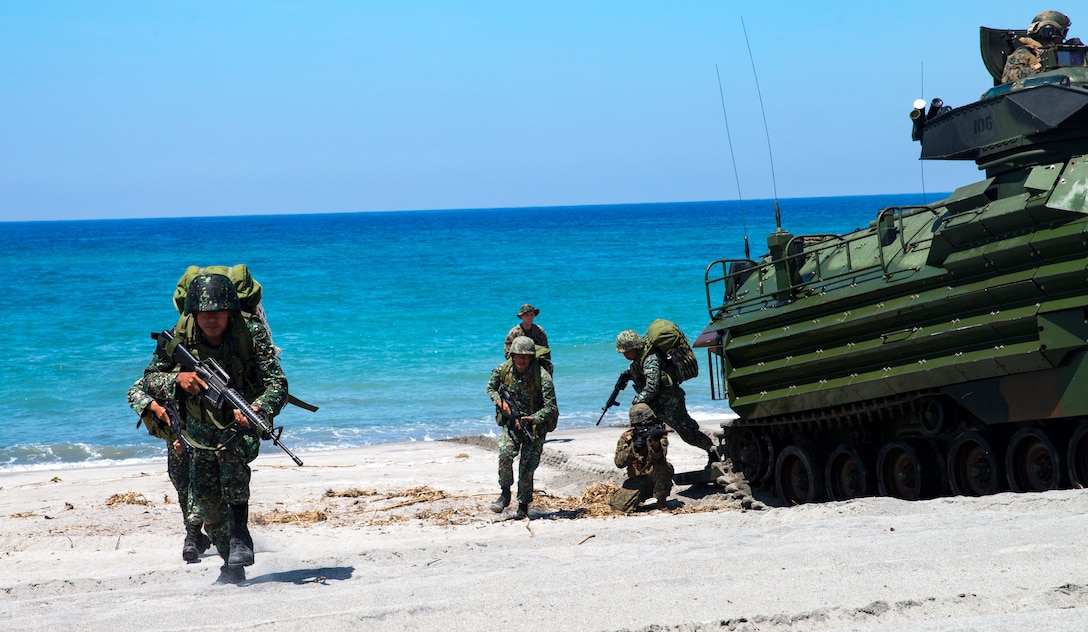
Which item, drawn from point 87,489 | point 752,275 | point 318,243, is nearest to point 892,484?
point 752,275

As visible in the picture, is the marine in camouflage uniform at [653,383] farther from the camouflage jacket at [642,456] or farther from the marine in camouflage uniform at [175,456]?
the marine in camouflage uniform at [175,456]

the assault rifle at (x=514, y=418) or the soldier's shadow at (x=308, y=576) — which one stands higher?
the assault rifle at (x=514, y=418)

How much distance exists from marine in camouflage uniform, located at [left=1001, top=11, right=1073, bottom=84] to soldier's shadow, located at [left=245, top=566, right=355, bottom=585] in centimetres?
720

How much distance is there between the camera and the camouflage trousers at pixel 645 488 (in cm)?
1209

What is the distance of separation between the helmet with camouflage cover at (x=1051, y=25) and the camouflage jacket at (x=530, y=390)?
5.31m

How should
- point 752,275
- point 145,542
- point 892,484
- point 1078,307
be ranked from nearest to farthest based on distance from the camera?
point 1078,307 → point 145,542 → point 892,484 → point 752,275

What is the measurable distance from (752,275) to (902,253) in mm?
2639

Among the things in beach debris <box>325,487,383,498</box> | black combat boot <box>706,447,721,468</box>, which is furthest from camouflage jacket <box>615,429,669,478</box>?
beach debris <box>325,487,383,498</box>

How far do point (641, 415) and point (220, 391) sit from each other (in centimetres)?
525

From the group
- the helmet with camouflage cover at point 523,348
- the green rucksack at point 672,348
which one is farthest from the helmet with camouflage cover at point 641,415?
the helmet with camouflage cover at point 523,348

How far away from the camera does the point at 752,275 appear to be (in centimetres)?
1340

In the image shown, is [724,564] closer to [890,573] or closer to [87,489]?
[890,573]

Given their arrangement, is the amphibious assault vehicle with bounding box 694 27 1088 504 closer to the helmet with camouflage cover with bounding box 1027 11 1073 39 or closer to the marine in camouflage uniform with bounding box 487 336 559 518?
the helmet with camouflage cover with bounding box 1027 11 1073 39

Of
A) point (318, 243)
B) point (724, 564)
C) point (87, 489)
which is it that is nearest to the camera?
point (724, 564)
